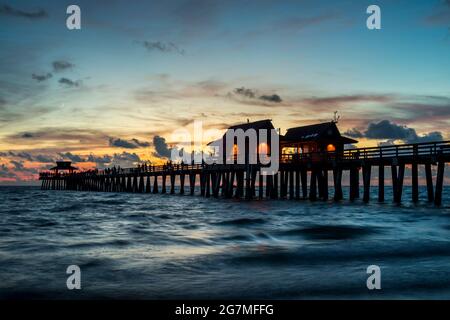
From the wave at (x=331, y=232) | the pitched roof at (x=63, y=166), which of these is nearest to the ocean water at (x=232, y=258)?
the wave at (x=331, y=232)

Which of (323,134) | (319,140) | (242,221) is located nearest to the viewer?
(242,221)

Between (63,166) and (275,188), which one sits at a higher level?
(63,166)

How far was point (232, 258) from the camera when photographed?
500 inches

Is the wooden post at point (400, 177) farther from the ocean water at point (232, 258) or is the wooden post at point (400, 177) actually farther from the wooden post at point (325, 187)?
the wooden post at point (325, 187)

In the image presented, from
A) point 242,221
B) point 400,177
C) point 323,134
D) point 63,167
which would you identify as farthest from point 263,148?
point 63,167

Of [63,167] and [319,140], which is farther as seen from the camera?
[63,167]

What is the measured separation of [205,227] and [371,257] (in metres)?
9.89

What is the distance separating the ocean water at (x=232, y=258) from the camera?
361 inches

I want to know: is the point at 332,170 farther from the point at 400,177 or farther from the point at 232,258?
the point at 232,258

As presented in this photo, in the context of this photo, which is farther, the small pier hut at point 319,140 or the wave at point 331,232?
the small pier hut at point 319,140

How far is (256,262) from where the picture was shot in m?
12.0
